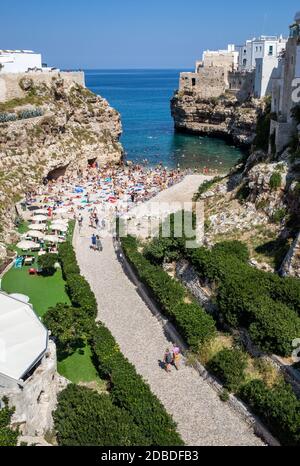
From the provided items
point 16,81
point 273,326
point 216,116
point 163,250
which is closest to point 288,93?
point 163,250

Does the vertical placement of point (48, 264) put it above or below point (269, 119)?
below

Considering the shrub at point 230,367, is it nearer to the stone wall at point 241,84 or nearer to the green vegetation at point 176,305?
the green vegetation at point 176,305

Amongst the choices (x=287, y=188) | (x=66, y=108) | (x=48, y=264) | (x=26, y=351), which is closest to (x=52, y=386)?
(x=26, y=351)

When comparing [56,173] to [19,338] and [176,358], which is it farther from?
[19,338]

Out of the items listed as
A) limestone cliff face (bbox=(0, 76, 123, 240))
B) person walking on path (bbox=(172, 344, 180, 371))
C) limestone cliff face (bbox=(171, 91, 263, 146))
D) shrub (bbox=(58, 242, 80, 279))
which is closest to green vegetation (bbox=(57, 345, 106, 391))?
person walking on path (bbox=(172, 344, 180, 371))

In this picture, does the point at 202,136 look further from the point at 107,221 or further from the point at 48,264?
the point at 48,264

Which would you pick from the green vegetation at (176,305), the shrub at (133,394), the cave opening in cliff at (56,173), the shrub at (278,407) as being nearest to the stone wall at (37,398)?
the shrub at (133,394)
